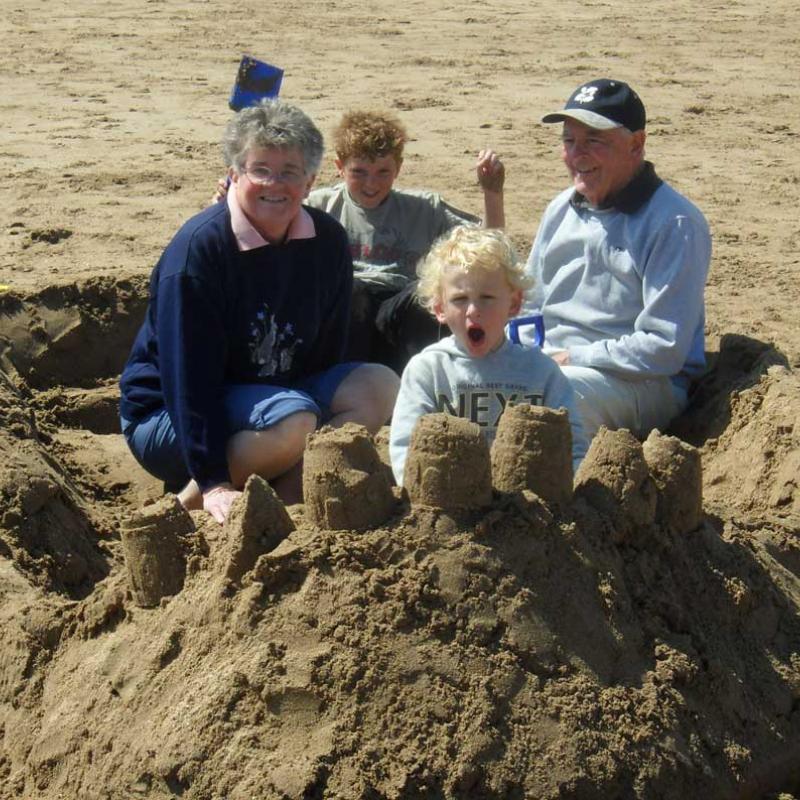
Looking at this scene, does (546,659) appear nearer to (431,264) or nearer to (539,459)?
(539,459)

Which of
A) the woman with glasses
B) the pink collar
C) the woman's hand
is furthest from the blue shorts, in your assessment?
the pink collar

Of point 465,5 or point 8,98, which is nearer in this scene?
point 8,98

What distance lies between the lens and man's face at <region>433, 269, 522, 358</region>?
416 cm

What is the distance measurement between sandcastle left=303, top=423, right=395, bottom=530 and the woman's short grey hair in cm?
155

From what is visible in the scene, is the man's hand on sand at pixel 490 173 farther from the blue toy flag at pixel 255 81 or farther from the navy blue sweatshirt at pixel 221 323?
the navy blue sweatshirt at pixel 221 323

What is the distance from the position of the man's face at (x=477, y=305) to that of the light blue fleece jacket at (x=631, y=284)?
1.04 m

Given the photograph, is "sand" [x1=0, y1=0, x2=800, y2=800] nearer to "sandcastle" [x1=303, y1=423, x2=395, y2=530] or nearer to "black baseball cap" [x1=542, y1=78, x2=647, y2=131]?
"sandcastle" [x1=303, y1=423, x2=395, y2=530]

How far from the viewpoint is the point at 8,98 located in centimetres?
1165

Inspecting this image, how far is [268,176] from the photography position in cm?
467

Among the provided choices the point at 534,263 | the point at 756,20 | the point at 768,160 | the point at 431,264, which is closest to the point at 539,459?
the point at 431,264

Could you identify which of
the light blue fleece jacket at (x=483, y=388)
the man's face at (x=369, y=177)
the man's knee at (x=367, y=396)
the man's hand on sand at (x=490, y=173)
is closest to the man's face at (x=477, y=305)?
the light blue fleece jacket at (x=483, y=388)

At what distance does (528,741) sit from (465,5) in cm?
1346

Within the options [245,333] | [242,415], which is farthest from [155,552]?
[245,333]

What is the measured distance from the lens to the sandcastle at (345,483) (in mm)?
3289
